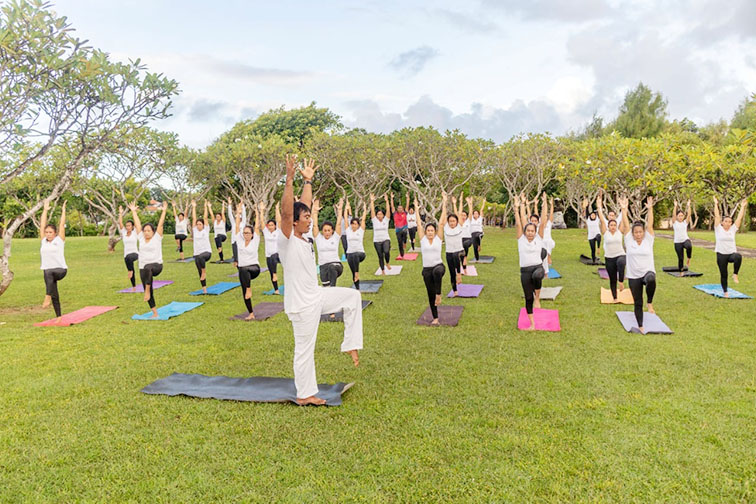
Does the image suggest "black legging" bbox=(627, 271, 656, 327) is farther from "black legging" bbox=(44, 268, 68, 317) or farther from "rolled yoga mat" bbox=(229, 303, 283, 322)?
"black legging" bbox=(44, 268, 68, 317)

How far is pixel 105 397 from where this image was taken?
210 inches

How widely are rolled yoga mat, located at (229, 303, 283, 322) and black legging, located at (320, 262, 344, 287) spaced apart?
1201mm

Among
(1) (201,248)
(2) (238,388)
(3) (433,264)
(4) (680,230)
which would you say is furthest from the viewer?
(4) (680,230)

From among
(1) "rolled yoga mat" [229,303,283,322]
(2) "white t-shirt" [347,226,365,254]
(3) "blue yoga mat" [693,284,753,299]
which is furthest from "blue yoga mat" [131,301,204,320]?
(3) "blue yoga mat" [693,284,753,299]

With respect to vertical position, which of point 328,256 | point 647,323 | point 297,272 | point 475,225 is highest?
point 297,272

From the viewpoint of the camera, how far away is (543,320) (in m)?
8.51

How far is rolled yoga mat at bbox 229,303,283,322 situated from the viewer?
9163 millimetres

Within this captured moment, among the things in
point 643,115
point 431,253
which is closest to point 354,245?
point 431,253

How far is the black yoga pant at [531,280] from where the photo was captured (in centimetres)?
793

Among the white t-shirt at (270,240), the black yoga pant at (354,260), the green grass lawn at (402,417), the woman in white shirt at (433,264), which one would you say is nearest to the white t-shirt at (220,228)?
the white t-shirt at (270,240)

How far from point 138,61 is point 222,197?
1012 inches

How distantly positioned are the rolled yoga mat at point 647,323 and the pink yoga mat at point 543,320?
3.51ft

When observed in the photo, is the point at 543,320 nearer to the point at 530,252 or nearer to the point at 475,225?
the point at 530,252

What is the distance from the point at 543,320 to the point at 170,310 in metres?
7.47
